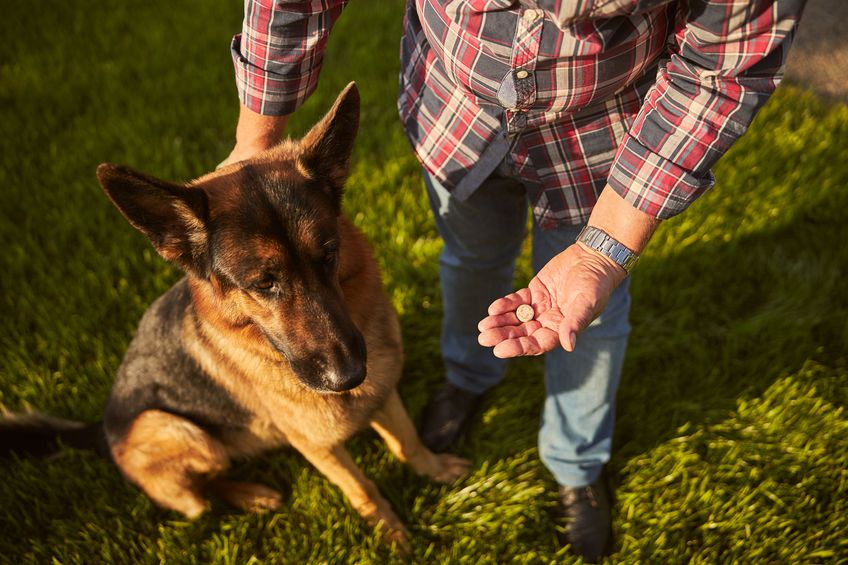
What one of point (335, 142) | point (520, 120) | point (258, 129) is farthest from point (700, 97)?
point (258, 129)

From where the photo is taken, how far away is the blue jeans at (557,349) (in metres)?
2.19

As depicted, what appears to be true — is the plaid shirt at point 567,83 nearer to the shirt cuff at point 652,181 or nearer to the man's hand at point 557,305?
the shirt cuff at point 652,181

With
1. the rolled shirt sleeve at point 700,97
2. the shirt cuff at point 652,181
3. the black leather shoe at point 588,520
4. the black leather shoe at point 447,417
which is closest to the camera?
the rolled shirt sleeve at point 700,97

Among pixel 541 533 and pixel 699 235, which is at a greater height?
pixel 699 235

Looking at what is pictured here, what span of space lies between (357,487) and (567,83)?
1.77m

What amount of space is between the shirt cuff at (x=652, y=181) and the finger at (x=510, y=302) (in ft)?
1.30

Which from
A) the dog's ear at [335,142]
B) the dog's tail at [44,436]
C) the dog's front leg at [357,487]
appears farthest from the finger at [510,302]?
the dog's tail at [44,436]

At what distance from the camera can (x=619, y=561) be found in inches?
97.2

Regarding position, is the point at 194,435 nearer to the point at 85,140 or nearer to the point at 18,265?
the point at 18,265

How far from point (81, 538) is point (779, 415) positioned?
3.18 m

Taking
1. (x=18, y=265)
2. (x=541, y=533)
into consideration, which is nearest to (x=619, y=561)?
(x=541, y=533)

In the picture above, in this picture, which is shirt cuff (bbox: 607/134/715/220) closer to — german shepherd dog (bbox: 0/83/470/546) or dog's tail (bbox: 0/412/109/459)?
german shepherd dog (bbox: 0/83/470/546)

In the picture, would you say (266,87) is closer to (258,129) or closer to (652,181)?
(258,129)

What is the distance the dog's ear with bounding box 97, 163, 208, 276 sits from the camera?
159 cm
